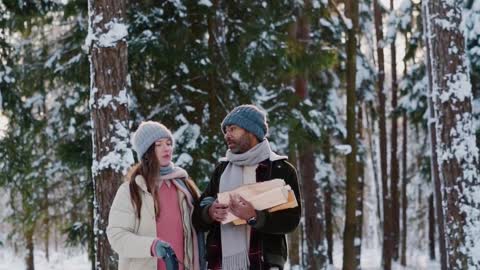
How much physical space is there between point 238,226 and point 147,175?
672 mm

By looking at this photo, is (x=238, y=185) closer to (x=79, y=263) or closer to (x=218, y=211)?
(x=218, y=211)

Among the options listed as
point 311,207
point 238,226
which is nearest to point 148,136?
point 238,226

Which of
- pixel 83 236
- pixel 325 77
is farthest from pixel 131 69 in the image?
pixel 325 77

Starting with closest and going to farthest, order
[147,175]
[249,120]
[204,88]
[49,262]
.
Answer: [249,120], [147,175], [204,88], [49,262]

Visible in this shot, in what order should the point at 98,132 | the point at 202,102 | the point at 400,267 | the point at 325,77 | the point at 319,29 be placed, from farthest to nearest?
the point at 400,267, the point at 325,77, the point at 319,29, the point at 202,102, the point at 98,132

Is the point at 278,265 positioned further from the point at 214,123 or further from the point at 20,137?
the point at 20,137

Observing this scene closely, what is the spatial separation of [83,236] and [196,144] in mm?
4249

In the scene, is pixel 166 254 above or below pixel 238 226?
below

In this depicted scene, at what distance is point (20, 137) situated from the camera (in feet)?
41.7

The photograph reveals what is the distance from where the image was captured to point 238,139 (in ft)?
14.3

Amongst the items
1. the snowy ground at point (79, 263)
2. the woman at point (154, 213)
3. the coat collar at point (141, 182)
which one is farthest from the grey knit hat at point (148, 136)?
the snowy ground at point (79, 263)

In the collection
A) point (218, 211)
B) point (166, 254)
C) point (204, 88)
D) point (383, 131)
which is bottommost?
point (166, 254)

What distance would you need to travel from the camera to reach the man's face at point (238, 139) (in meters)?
4.36

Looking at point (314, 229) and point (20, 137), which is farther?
point (314, 229)
